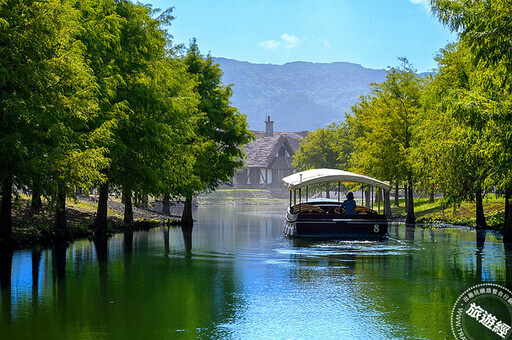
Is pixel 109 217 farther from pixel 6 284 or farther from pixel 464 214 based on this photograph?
pixel 464 214

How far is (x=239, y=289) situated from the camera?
50.4 ft

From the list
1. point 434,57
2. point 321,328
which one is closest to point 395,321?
point 321,328

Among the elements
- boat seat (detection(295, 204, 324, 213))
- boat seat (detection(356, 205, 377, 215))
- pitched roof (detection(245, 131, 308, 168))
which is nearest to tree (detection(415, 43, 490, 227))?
boat seat (detection(356, 205, 377, 215))

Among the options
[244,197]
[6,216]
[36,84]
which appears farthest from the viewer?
[244,197]

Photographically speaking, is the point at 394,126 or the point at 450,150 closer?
the point at 450,150

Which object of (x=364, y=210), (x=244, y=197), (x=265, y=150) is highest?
(x=265, y=150)

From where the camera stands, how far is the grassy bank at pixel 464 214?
39.3 metres

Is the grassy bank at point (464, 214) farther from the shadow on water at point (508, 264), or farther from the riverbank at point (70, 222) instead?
the riverbank at point (70, 222)

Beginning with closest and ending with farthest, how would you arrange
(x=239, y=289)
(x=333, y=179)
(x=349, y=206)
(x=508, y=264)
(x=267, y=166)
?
1. (x=239, y=289)
2. (x=508, y=264)
3. (x=349, y=206)
4. (x=333, y=179)
5. (x=267, y=166)

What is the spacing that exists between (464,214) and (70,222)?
26.7 metres

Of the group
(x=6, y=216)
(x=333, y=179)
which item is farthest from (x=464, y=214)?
(x=6, y=216)

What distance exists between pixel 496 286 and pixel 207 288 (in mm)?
6992

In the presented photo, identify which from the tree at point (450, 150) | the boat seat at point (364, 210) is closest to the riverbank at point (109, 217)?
the tree at point (450, 150)

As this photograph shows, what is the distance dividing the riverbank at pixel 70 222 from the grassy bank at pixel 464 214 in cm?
1851
